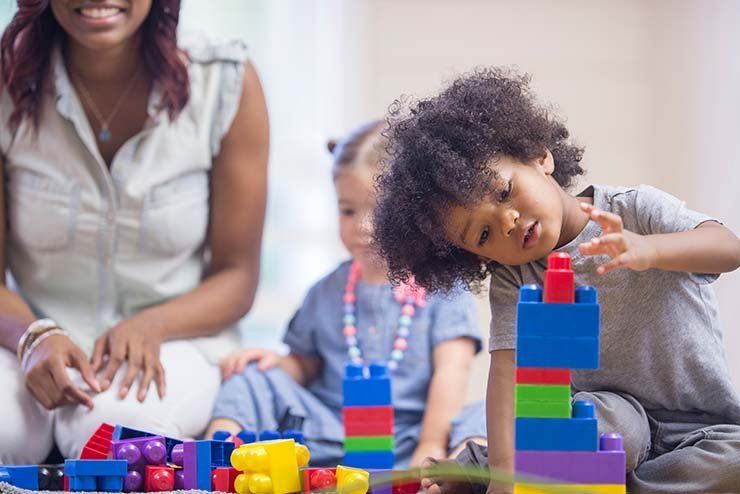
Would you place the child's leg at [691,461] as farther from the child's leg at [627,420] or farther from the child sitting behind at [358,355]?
the child sitting behind at [358,355]

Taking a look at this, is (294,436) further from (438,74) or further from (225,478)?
(438,74)

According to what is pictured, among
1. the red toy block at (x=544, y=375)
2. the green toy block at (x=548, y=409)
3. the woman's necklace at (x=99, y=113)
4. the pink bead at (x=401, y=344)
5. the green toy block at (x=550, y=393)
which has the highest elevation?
the woman's necklace at (x=99, y=113)

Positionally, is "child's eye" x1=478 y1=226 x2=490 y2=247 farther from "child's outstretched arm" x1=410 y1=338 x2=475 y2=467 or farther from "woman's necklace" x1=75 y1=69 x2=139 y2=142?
"woman's necklace" x1=75 y1=69 x2=139 y2=142

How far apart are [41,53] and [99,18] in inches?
5.5

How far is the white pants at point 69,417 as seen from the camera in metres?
1.37

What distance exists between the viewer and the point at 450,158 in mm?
1041

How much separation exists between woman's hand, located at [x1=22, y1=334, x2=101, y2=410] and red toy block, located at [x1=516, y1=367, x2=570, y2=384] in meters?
0.74

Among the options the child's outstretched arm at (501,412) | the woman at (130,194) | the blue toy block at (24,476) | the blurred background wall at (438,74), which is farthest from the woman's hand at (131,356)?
the blurred background wall at (438,74)

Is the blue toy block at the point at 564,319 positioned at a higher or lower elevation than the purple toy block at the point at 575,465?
higher

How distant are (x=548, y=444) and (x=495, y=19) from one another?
173 cm

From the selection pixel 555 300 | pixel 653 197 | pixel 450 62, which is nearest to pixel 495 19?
pixel 450 62

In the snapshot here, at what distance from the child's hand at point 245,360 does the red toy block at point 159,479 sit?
0.51 m

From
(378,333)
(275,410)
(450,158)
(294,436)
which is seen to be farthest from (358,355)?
(450,158)

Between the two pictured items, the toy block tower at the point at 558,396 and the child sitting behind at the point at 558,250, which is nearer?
the toy block tower at the point at 558,396
